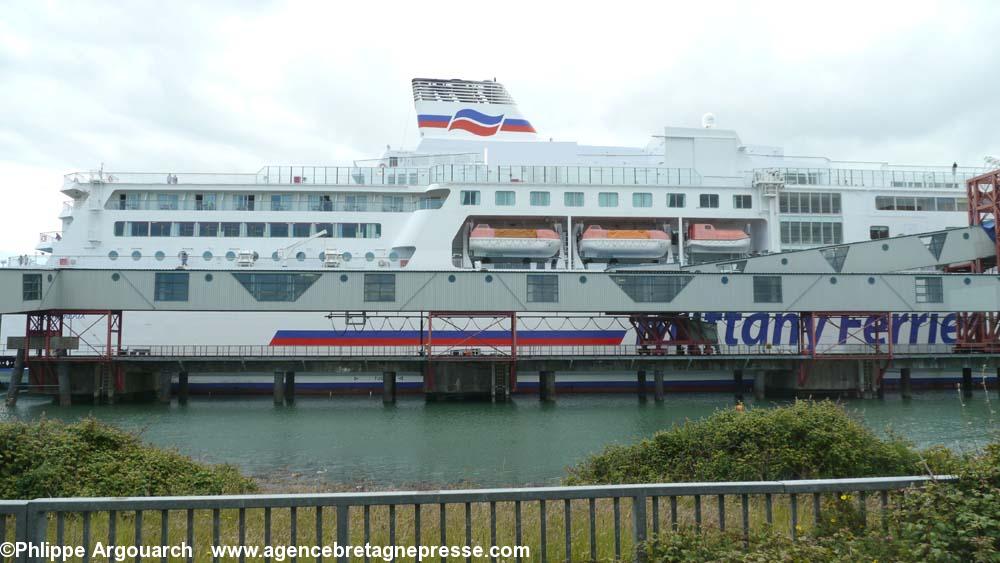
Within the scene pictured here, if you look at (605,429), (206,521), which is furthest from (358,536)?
(605,429)

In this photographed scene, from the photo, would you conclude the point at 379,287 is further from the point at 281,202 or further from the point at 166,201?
the point at 166,201

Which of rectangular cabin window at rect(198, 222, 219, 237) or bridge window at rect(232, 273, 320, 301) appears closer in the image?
bridge window at rect(232, 273, 320, 301)

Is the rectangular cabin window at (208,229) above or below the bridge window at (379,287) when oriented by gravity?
above

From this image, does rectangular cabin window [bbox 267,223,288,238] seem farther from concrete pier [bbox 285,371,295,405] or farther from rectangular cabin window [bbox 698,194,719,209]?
rectangular cabin window [bbox 698,194,719,209]

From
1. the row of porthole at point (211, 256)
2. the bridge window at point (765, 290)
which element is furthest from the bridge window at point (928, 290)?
the row of porthole at point (211, 256)

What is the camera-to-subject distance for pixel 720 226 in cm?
3700

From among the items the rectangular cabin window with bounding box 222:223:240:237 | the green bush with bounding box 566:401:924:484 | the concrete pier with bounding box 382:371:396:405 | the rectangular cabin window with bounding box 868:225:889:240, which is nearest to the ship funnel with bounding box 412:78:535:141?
the rectangular cabin window with bounding box 222:223:240:237

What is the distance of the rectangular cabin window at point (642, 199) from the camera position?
35531 millimetres

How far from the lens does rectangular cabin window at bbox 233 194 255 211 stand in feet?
114

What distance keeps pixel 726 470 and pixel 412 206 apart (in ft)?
87.6

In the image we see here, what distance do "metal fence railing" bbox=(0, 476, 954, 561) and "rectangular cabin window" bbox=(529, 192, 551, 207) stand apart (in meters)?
27.1

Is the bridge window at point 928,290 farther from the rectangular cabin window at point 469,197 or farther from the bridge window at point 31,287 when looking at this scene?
the bridge window at point 31,287

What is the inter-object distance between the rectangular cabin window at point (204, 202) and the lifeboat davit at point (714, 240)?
23.5 metres

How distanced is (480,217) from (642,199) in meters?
8.12
